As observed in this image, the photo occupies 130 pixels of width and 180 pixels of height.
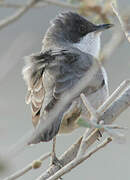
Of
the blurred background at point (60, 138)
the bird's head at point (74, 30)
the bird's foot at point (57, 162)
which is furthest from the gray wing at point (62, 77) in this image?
the blurred background at point (60, 138)

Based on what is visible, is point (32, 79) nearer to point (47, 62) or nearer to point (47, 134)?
point (47, 62)

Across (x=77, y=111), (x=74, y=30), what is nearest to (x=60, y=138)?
(x=74, y=30)

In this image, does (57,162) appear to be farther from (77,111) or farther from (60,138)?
(60,138)

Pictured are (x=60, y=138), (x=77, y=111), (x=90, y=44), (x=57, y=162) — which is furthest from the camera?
(x=60, y=138)

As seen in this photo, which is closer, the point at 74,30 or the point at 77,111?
the point at 77,111

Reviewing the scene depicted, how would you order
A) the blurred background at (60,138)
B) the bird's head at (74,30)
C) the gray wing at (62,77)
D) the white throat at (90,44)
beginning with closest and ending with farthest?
the gray wing at (62,77) → the white throat at (90,44) → the bird's head at (74,30) → the blurred background at (60,138)

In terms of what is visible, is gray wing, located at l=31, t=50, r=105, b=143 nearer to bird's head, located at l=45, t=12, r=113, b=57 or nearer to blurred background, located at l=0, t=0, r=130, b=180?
bird's head, located at l=45, t=12, r=113, b=57

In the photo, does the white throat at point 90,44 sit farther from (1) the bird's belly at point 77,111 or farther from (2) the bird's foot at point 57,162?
(2) the bird's foot at point 57,162
